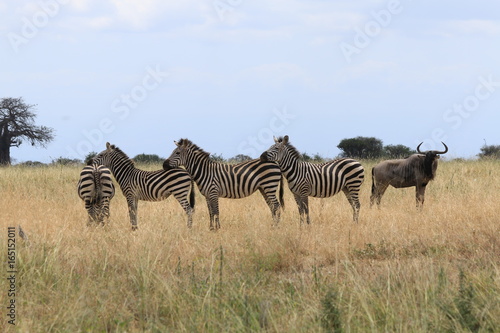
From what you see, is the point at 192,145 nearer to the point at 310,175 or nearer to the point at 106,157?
the point at 106,157

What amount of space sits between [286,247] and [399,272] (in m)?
1.84

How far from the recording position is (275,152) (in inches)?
422

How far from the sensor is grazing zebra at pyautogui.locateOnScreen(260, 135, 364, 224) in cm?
1077

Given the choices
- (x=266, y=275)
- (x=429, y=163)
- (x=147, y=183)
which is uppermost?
(x=429, y=163)

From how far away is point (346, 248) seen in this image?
8.28 metres

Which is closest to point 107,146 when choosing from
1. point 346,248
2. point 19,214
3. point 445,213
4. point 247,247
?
point 19,214

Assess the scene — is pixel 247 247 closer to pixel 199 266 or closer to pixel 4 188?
pixel 199 266

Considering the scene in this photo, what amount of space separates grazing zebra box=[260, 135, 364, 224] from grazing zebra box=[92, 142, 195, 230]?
4.57ft

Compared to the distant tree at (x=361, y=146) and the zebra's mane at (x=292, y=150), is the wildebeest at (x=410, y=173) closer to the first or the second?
the zebra's mane at (x=292, y=150)

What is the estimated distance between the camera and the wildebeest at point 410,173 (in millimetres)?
12844

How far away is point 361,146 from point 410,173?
75.2 feet

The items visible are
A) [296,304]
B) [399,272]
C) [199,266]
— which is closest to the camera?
[296,304]

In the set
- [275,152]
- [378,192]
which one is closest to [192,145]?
[275,152]

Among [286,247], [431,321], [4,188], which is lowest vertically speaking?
[431,321]
